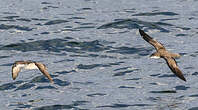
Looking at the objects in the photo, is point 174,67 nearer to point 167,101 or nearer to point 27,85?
point 167,101

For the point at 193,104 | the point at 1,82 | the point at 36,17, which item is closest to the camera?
the point at 193,104

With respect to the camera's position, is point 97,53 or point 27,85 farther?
point 97,53

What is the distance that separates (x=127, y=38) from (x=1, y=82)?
822cm

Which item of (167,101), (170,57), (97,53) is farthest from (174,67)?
(97,53)

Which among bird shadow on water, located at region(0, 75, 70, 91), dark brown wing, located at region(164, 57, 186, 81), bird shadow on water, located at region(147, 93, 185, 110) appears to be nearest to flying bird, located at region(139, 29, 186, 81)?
dark brown wing, located at region(164, 57, 186, 81)

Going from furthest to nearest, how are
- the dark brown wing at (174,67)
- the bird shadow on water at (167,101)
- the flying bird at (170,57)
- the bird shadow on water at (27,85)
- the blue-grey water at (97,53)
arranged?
the bird shadow on water at (27,85)
the blue-grey water at (97,53)
the flying bird at (170,57)
the dark brown wing at (174,67)
the bird shadow on water at (167,101)

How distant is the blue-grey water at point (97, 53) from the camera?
22.8m

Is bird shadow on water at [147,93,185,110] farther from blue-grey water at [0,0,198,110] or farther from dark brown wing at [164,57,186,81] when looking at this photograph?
dark brown wing at [164,57,186,81]

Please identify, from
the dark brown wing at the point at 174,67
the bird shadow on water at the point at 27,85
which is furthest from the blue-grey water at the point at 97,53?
the dark brown wing at the point at 174,67

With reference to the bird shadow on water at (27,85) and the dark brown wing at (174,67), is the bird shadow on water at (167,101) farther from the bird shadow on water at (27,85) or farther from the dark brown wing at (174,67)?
the bird shadow on water at (27,85)

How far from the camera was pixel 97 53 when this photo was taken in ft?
94.5

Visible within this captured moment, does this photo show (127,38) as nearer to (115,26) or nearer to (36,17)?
(115,26)

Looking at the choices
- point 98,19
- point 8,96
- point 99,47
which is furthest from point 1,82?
point 98,19

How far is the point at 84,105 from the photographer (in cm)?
2211
